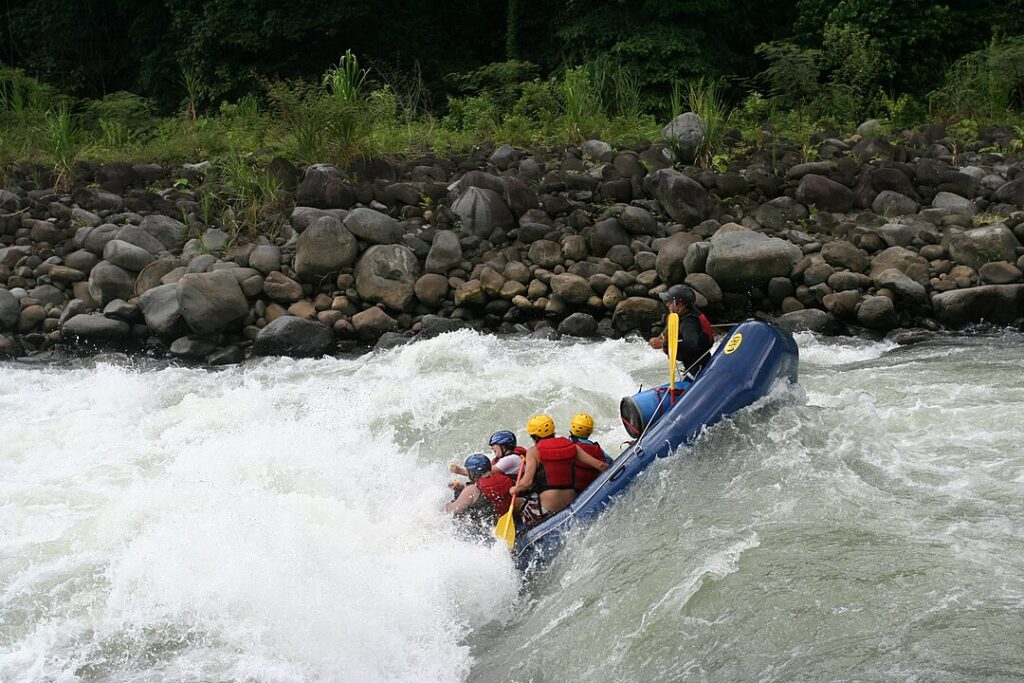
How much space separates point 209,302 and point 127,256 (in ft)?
4.91

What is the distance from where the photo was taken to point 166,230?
11758mm

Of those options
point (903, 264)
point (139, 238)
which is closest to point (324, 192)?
point (139, 238)

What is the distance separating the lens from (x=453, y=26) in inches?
746

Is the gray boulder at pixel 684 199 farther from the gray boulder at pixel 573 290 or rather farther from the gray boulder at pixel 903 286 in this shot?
the gray boulder at pixel 903 286

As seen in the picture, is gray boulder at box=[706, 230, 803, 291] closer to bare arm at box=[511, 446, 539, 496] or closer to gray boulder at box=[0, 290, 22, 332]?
bare arm at box=[511, 446, 539, 496]

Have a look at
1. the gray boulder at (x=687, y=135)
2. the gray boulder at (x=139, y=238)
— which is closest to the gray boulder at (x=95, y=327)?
the gray boulder at (x=139, y=238)

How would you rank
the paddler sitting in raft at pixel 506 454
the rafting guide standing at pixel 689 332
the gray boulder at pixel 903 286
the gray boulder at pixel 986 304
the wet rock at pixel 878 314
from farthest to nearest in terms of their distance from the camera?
the gray boulder at pixel 903 286, the wet rock at pixel 878 314, the gray boulder at pixel 986 304, the rafting guide standing at pixel 689 332, the paddler sitting in raft at pixel 506 454

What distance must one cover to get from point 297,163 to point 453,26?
24.6 feet

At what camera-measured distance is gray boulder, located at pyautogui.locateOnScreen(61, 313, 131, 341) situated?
1040 cm

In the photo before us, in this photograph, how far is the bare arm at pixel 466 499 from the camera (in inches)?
234

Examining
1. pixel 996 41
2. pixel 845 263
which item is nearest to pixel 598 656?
pixel 845 263

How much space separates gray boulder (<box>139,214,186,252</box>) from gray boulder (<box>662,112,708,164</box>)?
5.80m

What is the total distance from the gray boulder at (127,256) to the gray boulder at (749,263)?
19.4 ft

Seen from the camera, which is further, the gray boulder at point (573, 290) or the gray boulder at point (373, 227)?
the gray boulder at point (373, 227)
